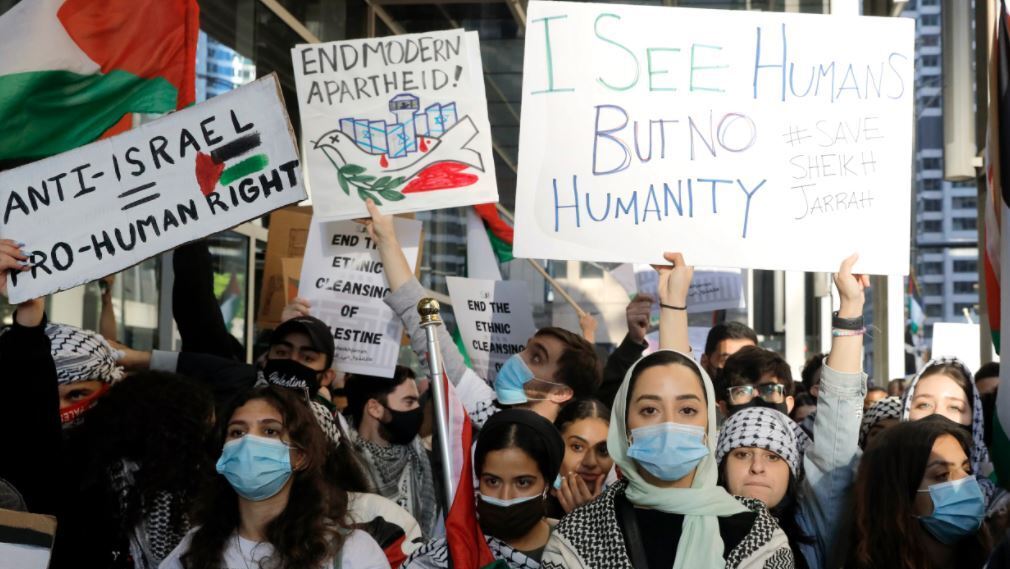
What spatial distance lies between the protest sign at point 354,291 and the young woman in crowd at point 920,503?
2.22 meters

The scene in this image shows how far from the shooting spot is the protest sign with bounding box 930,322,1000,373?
31.7 feet

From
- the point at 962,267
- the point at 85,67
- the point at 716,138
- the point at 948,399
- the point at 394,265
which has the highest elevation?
the point at 962,267

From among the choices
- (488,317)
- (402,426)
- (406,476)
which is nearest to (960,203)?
(488,317)

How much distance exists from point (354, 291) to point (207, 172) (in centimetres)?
133

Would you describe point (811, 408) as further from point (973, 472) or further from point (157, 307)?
point (157, 307)

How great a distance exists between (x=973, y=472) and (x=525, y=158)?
1881 millimetres

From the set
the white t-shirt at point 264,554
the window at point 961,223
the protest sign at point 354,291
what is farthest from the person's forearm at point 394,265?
the window at point 961,223

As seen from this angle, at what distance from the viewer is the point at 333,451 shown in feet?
13.8

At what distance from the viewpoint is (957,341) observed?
9773 millimetres

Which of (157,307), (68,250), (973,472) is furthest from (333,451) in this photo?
(157,307)

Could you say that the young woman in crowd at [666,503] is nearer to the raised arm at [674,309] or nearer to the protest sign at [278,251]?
the raised arm at [674,309]

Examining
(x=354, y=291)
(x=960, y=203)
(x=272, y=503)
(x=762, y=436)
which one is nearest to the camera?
(x=272, y=503)

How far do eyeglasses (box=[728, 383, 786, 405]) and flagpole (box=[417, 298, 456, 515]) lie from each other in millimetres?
1291

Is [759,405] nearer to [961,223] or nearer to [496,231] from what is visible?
[496,231]
